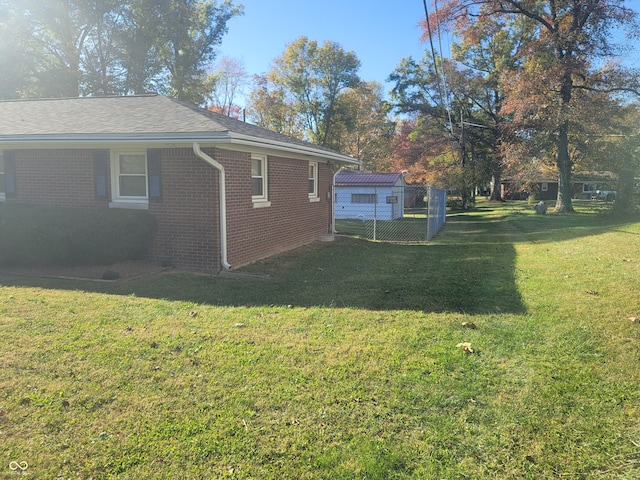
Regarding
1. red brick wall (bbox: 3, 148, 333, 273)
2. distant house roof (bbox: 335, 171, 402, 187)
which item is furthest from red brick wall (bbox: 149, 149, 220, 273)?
distant house roof (bbox: 335, 171, 402, 187)

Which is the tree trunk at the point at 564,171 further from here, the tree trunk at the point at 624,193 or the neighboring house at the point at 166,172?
the neighboring house at the point at 166,172

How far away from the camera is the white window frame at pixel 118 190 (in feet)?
30.0

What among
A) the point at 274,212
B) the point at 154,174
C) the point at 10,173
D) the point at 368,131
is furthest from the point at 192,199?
the point at 368,131

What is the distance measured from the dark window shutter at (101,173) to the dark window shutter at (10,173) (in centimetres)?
216

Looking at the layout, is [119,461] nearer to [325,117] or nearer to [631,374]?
[631,374]

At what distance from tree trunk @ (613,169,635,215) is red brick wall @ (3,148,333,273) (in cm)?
1489

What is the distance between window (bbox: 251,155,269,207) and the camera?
1004cm

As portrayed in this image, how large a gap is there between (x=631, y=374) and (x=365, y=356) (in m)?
2.27

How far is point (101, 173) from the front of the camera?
30.5ft

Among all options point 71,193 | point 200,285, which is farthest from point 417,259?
point 71,193

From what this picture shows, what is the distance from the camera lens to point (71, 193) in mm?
9570

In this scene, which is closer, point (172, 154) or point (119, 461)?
point (119, 461)

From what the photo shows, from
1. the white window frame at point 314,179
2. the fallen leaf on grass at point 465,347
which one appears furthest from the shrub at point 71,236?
the fallen leaf on grass at point 465,347

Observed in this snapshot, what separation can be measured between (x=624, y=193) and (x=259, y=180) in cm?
1620
